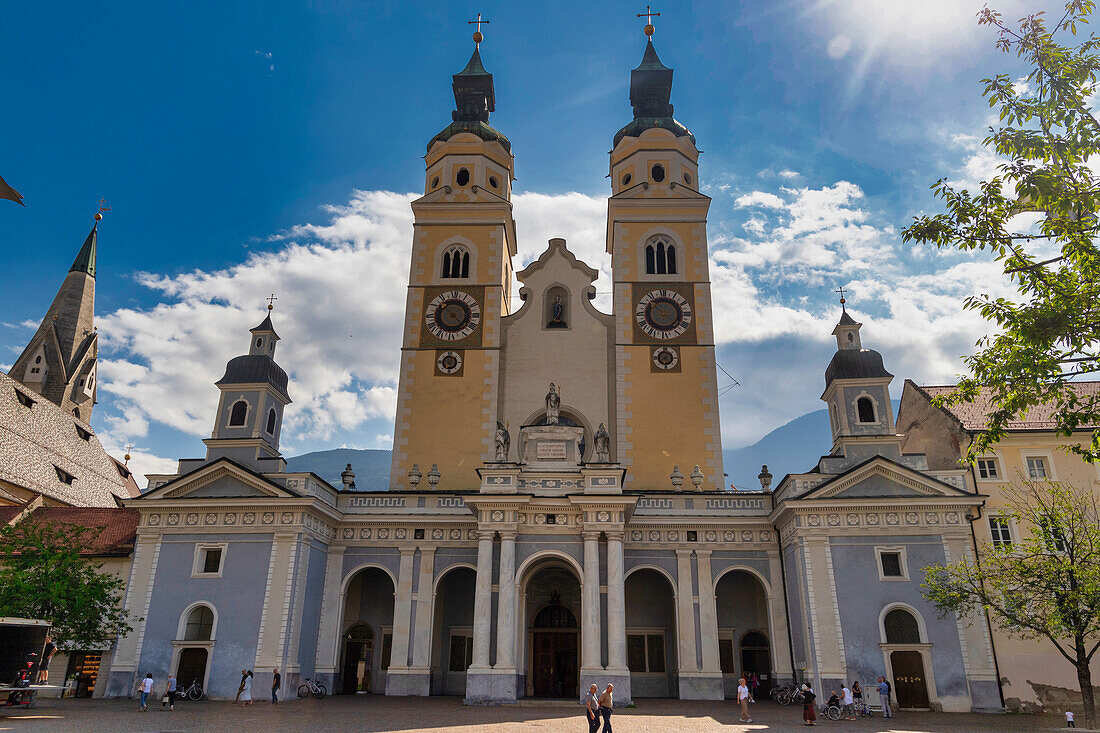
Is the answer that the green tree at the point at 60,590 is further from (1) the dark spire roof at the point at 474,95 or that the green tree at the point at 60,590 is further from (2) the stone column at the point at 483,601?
(1) the dark spire roof at the point at 474,95

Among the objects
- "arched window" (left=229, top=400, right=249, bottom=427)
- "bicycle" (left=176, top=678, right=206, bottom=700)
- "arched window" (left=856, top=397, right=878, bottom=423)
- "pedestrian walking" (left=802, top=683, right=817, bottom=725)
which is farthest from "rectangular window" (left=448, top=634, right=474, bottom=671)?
"arched window" (left=856, top=397, right=878, bottom=423)

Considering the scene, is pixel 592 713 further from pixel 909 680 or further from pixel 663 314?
pixel 663 314

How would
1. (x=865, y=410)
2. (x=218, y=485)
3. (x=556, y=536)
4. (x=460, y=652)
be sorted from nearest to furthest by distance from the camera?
(x=556, y=536) → (x=218, y=485) → (x=460, y=652) → (x=865, y=410)

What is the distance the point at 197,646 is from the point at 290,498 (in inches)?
222

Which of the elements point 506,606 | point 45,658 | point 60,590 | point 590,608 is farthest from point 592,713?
point 60,590

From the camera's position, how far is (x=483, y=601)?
25.2m

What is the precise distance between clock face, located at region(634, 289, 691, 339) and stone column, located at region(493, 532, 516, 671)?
13.4 metres

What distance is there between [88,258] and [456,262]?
47074 millimetres

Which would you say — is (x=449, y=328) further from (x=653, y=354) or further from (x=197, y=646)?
(x=197, y=646)

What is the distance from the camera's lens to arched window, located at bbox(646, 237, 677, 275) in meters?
36.7

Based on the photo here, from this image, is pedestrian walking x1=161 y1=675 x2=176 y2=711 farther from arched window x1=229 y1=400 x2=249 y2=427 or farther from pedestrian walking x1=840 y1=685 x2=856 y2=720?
pedestrian walking x1=840 y1=685 x2=856 y2=720

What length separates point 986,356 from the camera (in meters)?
11.8

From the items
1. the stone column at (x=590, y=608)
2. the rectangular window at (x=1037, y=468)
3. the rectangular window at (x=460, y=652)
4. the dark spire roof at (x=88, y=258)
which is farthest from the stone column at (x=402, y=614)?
the dark spire roof at (x=88, y=258)

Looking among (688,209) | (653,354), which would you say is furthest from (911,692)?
(688,209)
